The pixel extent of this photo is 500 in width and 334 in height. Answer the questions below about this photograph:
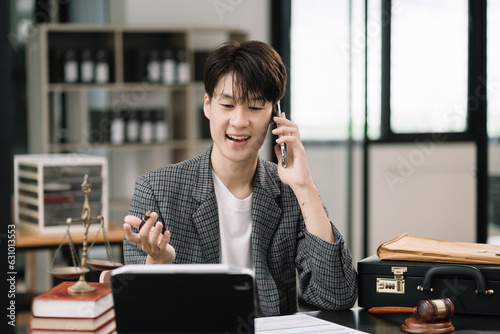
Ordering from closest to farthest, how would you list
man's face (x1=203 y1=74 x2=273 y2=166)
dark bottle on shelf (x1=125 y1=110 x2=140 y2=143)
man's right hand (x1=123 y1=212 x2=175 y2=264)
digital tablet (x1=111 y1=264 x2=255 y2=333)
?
digital tablet (x1=111 y1=264 x2=255 y2=333) → man's right hand (x1=123 y1=212 x2=175 y2=264) → man's face (x1=203 y1=74 x2=273 y2=166) → dark bottle on shelf (x1=125 y1=110 x2=140 y2=143)

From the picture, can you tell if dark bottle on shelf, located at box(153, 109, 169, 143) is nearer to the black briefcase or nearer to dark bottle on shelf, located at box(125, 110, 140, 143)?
dark bottle on shelf, located at box(125, 110, 140, 143)

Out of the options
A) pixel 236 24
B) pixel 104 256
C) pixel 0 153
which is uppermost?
pixel 236 24

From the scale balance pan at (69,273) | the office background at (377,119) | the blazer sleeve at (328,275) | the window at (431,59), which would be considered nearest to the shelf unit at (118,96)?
the office background at (377,119)

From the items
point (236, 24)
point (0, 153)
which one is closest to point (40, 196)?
point (0, 153)

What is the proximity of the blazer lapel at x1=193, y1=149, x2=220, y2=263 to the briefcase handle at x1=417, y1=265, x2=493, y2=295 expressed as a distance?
58cm

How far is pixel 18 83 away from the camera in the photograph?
5383 millimetres

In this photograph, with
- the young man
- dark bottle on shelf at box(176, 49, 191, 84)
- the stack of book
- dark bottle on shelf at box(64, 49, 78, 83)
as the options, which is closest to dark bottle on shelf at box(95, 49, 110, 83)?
dark bottle on shelf at box(64, 49, 78, 83)

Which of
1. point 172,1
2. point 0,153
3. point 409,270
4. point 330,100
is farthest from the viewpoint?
point 172,1

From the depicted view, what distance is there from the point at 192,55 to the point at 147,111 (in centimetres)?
53

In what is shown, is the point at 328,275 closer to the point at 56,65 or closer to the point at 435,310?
the point at 435,310

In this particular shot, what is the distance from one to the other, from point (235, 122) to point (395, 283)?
0.59 m

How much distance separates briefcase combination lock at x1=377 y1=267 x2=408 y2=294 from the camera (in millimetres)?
1599

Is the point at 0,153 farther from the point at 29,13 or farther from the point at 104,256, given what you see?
the point at 29,13

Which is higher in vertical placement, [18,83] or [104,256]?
[18,83]
